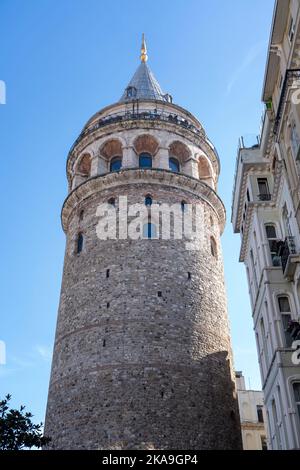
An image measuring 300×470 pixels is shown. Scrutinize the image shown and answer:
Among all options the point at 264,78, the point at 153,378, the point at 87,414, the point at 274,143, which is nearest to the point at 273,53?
the point at 264,78

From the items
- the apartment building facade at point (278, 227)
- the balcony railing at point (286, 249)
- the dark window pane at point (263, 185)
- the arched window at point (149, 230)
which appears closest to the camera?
the apartment building facade at point (278, 227)

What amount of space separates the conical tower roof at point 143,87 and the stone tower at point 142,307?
8.26 feet

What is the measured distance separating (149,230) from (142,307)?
4.13 m

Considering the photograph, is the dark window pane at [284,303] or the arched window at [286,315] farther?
the dark window pane at [284,303]

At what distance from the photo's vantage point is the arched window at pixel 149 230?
26719mm

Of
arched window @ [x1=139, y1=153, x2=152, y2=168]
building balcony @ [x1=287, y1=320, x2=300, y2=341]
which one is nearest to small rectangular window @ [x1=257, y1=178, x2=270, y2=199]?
building balcony @ [x1=287, y1=320, x2=300, y2=341]

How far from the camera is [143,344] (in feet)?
76.9

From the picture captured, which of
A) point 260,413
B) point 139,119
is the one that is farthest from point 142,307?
point 260,413

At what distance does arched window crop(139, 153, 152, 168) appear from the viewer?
101 ft

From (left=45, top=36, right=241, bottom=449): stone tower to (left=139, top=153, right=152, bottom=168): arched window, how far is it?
0.25 ft

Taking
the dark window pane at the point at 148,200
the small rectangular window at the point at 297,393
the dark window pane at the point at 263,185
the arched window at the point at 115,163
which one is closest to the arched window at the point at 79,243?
the dark window pane at the point at 148,200

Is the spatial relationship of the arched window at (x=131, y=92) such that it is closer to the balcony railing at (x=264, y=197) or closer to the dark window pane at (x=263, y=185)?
the dark window pane at (x=263, y=185)

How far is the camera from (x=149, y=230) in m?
26.9

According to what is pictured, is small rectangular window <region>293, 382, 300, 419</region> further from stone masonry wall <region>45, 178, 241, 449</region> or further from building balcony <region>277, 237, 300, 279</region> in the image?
stone masonry wall <region>45, 178, 241, 449</region>
